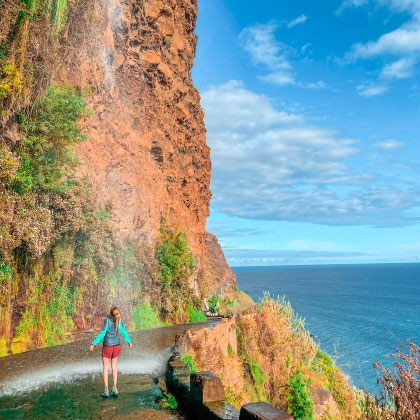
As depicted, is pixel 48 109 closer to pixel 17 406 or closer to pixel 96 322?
pixel 96 322

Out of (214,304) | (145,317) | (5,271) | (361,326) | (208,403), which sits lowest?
(361,326)

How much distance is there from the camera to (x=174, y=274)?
865 inches

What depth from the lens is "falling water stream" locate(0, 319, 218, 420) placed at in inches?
253

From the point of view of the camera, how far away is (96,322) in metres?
16.0

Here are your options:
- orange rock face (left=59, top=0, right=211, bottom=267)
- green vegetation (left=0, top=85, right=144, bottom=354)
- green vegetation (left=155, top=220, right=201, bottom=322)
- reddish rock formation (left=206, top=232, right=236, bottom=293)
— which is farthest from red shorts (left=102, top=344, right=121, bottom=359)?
reddish rock formation (left=206, top=232, right=236, bottom=293)

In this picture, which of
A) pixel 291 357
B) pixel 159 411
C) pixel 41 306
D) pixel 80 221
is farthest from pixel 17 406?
pixel 291 357

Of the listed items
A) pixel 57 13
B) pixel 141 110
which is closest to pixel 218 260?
pixel 141 110

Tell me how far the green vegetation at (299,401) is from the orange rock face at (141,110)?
11635mm

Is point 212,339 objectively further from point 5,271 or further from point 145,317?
point 5,271

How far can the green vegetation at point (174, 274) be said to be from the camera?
2117cm

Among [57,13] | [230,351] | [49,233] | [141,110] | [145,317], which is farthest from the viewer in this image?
[141,110]

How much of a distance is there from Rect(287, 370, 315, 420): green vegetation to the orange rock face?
38.2ft

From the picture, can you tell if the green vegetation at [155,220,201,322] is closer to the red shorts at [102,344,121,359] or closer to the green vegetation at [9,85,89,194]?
the green vegetation at [9,85,89,194]

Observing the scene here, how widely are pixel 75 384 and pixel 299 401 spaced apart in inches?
335
